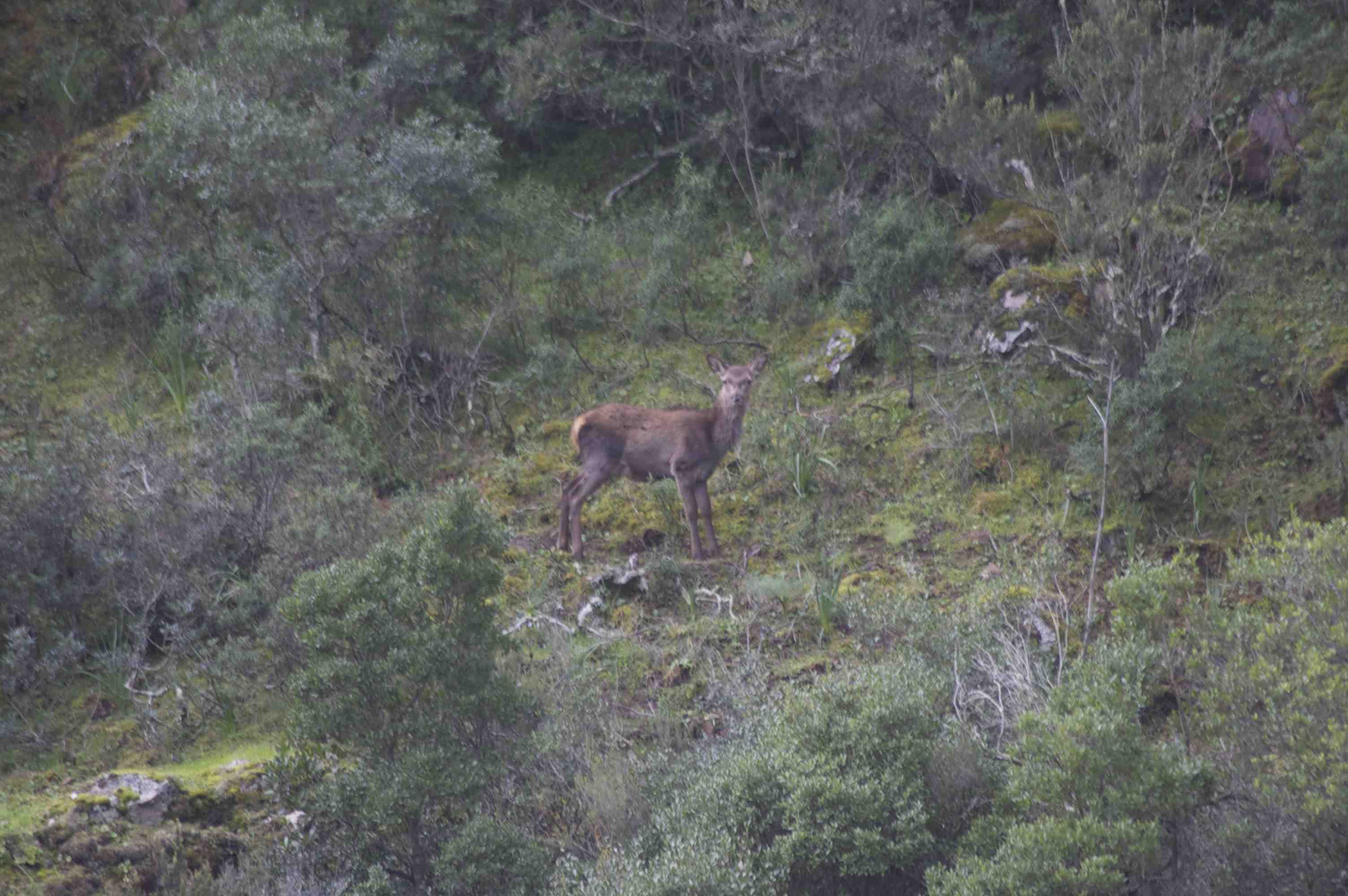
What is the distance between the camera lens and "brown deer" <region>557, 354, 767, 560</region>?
37.9ft

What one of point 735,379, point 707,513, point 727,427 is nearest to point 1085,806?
point 707,513

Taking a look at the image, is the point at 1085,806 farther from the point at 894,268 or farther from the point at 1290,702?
the point at 894,268

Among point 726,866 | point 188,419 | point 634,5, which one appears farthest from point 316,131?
point 726,866

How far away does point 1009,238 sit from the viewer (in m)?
14.1

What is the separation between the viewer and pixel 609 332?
15484mm

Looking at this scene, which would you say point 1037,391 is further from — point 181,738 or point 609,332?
point 181,738

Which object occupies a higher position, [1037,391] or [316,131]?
[316,131]

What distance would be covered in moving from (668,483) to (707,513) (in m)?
0.58

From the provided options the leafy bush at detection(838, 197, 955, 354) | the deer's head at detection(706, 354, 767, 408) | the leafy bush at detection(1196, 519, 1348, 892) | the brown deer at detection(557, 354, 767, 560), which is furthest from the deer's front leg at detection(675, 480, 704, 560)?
the leafy bush at detection(1196, 519, 1348, 892)

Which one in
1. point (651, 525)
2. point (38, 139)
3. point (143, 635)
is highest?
point (38, 139)

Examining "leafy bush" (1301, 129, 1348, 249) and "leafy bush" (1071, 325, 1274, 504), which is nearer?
"leafy bush" (1071, 325, 1274, 504)

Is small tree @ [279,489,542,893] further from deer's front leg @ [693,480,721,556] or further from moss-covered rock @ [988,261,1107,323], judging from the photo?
moss-covered rock @ [988,261,1107,323]

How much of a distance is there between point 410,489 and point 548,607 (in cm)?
277

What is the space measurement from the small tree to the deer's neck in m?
4.28
